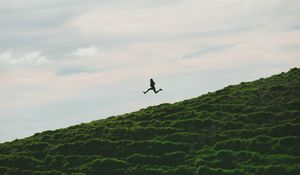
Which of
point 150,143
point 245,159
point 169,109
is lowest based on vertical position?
point 245,159

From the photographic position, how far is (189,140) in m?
42.8

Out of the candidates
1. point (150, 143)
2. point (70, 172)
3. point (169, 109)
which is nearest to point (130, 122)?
point (169, 109)

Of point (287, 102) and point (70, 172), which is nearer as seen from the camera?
point (70, 172)

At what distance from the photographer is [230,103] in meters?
49.5

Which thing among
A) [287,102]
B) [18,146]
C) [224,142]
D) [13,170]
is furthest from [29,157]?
[287,102]

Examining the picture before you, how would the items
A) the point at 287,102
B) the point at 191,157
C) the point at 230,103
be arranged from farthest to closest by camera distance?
1. the point at 230,103
2. the point at 287,102
3. the point at 191,157

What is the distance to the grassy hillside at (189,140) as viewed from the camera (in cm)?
3750

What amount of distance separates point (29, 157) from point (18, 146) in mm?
5636

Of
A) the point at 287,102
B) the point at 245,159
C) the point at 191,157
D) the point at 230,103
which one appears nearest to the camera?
the point at 245,159

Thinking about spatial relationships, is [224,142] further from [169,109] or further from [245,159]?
[169,109]

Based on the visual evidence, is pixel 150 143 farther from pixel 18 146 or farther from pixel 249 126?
pixel 18 146

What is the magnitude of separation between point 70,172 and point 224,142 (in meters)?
13.0

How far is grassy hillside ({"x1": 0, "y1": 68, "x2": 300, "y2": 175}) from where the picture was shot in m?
37.5

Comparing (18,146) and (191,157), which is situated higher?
(18,146)
